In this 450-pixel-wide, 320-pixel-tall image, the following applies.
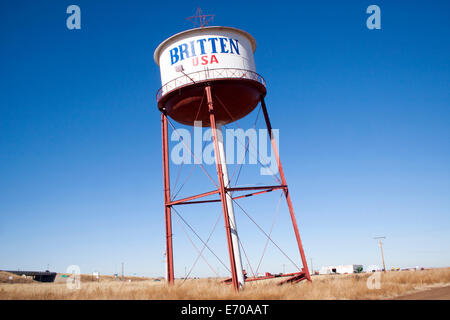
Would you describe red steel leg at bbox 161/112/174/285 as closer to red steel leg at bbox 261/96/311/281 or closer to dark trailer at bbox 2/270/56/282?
red steel leg at bbox 261/96/311/281

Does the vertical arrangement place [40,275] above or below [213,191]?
below

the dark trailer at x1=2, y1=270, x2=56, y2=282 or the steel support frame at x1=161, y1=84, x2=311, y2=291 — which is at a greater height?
the steel support frame at x1=161, y1=84, x2=311, y2=291

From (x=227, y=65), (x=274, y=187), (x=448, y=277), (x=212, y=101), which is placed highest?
(x=227, y=65)

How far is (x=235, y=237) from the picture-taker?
16203mm

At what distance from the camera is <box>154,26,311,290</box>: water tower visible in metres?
15.6

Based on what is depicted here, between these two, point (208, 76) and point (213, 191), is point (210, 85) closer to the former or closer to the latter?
point (208, 76)

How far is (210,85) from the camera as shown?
15.6m

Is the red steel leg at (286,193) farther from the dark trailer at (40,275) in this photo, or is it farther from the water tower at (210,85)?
the dark trailer at (40,275)

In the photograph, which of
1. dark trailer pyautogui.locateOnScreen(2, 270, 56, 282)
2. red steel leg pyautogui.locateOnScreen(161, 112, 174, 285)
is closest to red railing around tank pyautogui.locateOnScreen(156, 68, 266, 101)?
red steel leg pyautogui.locateOnScreen(161, 112, 174, 285)

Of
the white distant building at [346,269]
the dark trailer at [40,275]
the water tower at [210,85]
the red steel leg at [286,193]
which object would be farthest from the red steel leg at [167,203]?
the dark trailer at [40,275]

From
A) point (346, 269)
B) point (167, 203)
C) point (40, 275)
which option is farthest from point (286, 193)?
point (40, 275)
